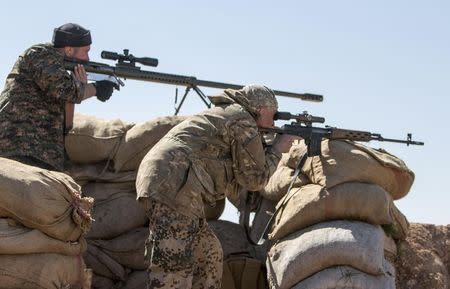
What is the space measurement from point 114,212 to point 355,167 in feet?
5.12

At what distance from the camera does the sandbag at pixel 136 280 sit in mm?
5999

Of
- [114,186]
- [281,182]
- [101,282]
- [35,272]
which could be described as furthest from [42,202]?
[281,182]

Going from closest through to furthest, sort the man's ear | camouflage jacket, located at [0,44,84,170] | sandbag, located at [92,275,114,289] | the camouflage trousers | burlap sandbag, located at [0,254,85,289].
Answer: burlap sandbag, located at [0,254,85,289] → the camouflage trousers → camouflage jacket, located at [0,44,84,170] → sandbag, located at [92,275,114,289] → the man's ear

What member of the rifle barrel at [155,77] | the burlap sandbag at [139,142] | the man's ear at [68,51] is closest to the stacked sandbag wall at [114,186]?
the burlap sandbag at [139,142]

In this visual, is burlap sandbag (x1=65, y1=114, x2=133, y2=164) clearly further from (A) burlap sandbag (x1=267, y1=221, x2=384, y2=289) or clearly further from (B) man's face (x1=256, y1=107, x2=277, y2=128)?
(A) burlap sandbag (x1=267, y1=221, x2=384, y2=289)

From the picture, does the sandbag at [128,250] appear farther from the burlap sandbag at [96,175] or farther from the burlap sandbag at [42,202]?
the burlap sandbag at [42,202]

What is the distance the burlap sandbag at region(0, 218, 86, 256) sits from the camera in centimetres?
500

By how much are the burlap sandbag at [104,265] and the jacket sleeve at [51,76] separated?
97 centimetres

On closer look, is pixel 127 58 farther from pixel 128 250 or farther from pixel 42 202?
pixel 42 202

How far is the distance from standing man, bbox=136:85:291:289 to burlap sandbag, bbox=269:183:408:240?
0.36m

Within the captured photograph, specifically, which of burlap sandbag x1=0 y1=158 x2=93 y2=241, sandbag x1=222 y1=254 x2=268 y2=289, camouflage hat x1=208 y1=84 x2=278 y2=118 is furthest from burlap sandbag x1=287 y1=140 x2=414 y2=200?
burlap sandbag x1=0 y1=158 x2=93 y2=241

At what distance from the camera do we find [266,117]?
240 inches

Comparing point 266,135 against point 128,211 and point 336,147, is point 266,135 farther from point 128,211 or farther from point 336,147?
point 128,211

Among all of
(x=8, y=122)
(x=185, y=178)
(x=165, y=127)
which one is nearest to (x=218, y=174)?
(x=185, y=178)
